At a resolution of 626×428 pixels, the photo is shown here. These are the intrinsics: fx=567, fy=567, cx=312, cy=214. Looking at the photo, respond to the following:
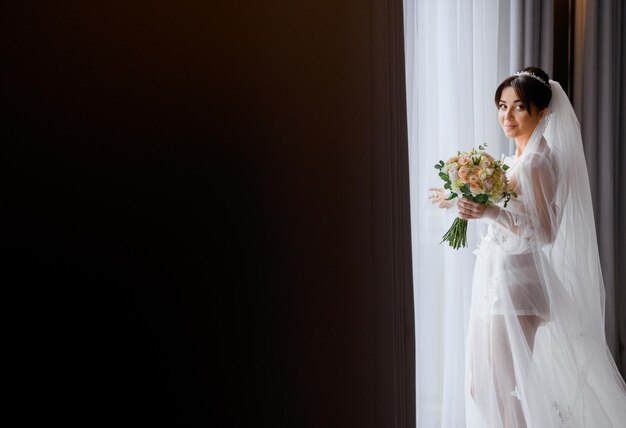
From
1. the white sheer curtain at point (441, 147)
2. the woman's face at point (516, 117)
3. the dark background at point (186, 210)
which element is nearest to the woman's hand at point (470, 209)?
the white sheer curtain at point (441, 147)

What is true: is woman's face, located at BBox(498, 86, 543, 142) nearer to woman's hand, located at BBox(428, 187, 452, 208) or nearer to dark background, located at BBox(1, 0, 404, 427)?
woman's hand, located at BBox(428, 187, 452, 208)

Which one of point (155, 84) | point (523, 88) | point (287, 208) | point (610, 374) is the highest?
point (523, 88)

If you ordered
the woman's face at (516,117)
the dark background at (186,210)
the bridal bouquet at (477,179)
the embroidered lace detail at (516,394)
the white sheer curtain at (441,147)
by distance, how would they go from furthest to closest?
the white sheer curtain at (441,147) → the woman's face at (516,117) → the embroidered lace detail at (516,394) → the bridal bouquet at (477,179) → the dark background at (186,210)

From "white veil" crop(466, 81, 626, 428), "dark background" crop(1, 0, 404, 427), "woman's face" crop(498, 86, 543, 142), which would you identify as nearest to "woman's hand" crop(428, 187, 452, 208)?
"white veil" crop(466, 81, 626, 428)

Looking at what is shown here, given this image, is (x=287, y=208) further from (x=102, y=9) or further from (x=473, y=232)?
(x=473, y=232)

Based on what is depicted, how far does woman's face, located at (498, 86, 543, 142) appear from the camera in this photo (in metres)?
2.54

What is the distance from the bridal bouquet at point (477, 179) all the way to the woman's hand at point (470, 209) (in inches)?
0.7

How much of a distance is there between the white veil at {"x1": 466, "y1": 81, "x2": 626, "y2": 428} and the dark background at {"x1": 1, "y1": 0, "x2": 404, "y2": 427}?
1534 mm

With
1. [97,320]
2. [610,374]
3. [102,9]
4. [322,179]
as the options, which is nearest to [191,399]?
[97,320]

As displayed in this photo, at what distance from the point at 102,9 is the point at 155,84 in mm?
112

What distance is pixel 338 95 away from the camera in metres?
1.06

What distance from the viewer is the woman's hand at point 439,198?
2.53 meters

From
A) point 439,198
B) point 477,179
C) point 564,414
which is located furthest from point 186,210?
point 564,414

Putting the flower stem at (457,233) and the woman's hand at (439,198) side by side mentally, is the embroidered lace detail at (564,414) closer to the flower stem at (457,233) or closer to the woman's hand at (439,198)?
the flower stem at (457,233)
